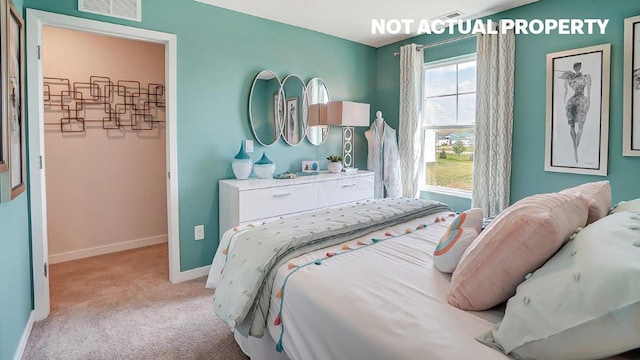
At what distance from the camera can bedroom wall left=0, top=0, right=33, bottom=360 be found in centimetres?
171

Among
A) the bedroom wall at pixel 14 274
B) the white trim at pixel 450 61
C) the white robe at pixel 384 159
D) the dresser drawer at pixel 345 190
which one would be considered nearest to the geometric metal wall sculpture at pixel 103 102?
the bedroom wall at pixel 14 274

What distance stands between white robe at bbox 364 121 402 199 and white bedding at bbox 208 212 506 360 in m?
2.50

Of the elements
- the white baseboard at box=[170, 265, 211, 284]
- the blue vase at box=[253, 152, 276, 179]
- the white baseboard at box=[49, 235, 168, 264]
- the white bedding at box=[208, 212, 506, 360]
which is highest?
the blue vase at box=[253, 152, 276, 179]

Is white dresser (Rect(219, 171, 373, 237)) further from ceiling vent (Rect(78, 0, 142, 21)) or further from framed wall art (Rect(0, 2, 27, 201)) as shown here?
ceiling vent (Rect(78, 0, 142, 21))

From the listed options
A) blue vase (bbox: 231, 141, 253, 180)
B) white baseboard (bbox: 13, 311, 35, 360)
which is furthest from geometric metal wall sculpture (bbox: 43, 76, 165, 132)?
white baseboard (bbox: 13, 311, 35, 360)

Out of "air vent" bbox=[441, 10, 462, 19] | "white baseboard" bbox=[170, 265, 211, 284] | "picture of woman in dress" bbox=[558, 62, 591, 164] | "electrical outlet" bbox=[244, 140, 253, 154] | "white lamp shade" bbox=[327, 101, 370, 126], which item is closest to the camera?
"picture of woman in dress" bbox=[558, 62, 591, 164]

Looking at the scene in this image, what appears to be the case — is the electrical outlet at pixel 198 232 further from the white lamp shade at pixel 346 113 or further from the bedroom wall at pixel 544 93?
the bedroom wall at pixel 544 93

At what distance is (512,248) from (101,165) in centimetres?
409

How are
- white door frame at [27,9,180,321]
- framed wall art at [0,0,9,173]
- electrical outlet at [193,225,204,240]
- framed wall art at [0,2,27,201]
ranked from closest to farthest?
framed wall art at [0,0,9,173] < framed wall art at [0,2,27,201] < white door frame at [27,9,180,321] < electrical outlet at [193,225,204,240]

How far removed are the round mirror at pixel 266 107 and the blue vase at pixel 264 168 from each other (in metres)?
0.22

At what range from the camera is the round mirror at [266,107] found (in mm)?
3488

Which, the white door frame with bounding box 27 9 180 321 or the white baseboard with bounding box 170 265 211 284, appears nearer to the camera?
the white door frame with bounding box 27 9 180 321

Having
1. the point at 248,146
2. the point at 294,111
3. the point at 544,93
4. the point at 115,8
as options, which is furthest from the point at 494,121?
the point at 115,8

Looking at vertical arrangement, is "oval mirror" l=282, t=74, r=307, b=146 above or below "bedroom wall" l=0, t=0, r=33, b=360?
above
